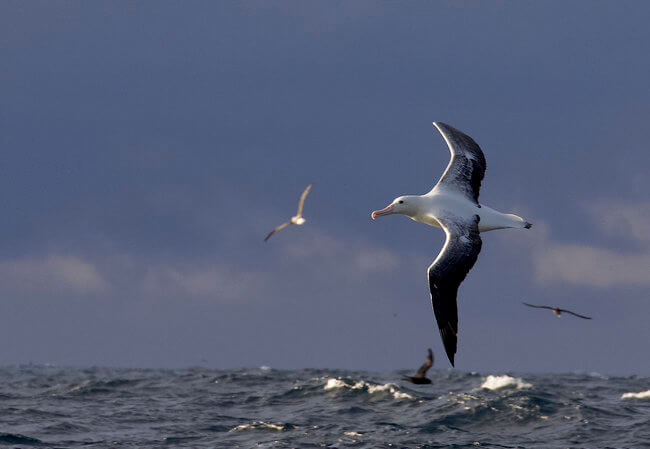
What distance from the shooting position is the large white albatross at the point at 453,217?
13313 millimetres

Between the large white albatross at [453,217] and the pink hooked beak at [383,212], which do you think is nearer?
the large white albatross at [453,217]

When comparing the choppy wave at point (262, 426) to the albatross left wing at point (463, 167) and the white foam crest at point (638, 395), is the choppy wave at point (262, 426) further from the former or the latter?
the white foam crest at point (638, 395)

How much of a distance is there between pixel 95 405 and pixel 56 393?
24.4 ft

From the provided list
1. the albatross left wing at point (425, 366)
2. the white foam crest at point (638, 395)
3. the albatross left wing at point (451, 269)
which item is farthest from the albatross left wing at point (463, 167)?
the white foam crest at point (638, 395)

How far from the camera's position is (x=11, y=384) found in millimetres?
55125

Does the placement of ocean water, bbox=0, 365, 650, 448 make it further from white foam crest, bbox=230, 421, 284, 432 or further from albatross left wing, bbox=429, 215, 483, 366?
albatross left wing, bbox=429, 215, 483, 366

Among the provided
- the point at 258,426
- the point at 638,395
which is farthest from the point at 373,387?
the point at 638,395

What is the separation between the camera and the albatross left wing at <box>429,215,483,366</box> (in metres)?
13.0

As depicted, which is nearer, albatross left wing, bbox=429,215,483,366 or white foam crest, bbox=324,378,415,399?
albatross left wing, bbox=429,215,483,366

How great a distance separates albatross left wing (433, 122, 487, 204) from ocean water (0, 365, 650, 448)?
10647mm

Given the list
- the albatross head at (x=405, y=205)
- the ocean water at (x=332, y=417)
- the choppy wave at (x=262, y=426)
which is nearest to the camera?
the albatross head at (x=405, y=205)

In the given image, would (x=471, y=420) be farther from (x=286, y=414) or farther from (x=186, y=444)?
(x=186, y=444)

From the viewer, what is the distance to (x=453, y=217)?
1569cm

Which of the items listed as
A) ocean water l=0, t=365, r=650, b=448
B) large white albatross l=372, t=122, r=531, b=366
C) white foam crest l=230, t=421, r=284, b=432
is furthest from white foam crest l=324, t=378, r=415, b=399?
large white albatross l=372, t=122, r=531, b=366
